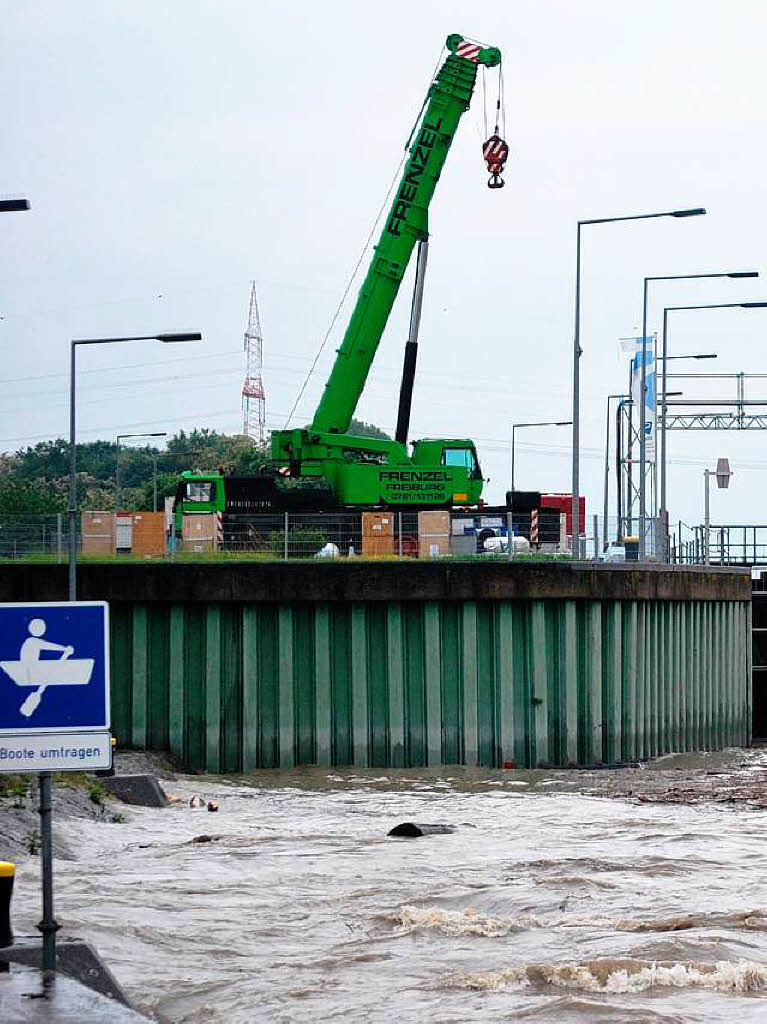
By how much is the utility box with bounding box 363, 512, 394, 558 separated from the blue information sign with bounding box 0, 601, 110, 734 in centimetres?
2262

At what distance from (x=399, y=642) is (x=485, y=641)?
1.43 m

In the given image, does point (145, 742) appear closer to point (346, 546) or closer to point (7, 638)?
point (346, 546)

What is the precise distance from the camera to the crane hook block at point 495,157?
125 feet

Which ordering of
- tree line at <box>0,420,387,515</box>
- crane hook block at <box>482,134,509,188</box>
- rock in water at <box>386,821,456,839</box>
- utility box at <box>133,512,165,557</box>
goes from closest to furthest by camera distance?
rock in water at <box>386,821,456,839</box>
utility box at <box>133,512,165,557</box>
crane hook block at <box>482,134,509,188</box>
tree line at <box>0,420,387,515</box>

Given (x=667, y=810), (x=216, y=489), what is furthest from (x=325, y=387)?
(x=667, y=810)

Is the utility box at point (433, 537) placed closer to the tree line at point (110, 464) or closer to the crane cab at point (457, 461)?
the crane cab at point (457, 461)

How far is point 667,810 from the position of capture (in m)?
23.4

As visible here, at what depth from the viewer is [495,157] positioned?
38.2 m

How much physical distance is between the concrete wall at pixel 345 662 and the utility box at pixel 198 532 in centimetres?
244

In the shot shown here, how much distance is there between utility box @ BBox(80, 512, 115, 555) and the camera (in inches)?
1223

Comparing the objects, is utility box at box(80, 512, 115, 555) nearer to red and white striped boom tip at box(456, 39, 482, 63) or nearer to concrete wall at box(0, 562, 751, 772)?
concrete wall at box(0, 562, 751, 772)

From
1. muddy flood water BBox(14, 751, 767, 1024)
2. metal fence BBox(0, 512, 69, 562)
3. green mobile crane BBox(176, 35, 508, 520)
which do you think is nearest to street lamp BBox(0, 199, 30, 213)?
muddy flood water BBox(14, 751, 767, 1024)

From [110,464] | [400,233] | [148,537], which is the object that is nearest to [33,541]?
[148,537]

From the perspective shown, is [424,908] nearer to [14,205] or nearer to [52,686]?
[52,686]
